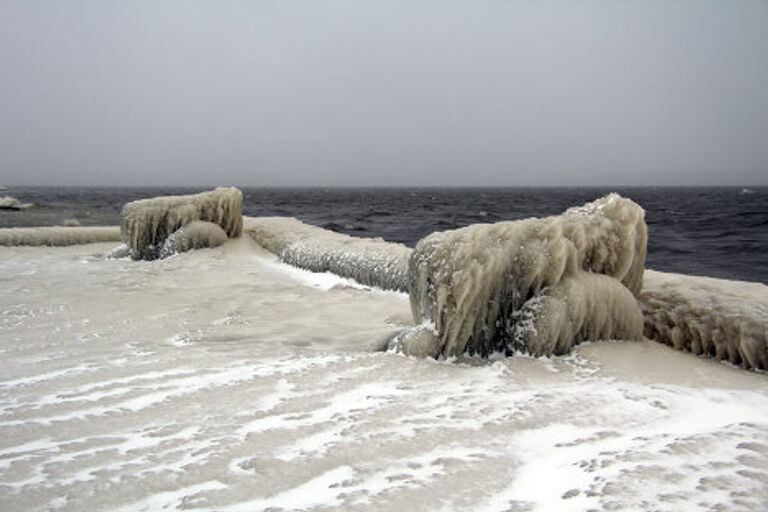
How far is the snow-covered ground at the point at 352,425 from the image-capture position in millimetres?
2449

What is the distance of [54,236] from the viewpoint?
→ 48.2ft

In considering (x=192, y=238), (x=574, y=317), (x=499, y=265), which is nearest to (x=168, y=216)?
(x=192, y=238)

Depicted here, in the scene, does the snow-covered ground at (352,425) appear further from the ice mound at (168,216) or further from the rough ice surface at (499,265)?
the ice mound at (168,216)

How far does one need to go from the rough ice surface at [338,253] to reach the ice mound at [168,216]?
2.96 ft

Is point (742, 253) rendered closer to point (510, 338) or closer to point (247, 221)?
point (247, 221)

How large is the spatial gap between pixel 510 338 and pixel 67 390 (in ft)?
10.7

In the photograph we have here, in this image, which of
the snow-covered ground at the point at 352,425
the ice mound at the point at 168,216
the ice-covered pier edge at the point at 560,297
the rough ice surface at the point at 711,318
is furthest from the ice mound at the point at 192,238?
the rough ice surface at the point at 711,318

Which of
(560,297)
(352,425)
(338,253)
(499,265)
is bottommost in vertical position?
(352,425)

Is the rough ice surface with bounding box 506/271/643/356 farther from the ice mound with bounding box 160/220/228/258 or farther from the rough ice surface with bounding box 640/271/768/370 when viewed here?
the ice mound with bounding box 160/220/228/258

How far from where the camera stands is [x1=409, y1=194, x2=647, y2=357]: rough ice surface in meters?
4.68

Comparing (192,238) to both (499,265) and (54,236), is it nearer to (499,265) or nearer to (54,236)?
(54,236)

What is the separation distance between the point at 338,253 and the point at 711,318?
6190 mm

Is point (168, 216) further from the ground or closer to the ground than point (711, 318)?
further from the ground

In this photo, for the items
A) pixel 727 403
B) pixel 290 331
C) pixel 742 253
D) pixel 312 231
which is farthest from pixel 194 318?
pixel 742 253
